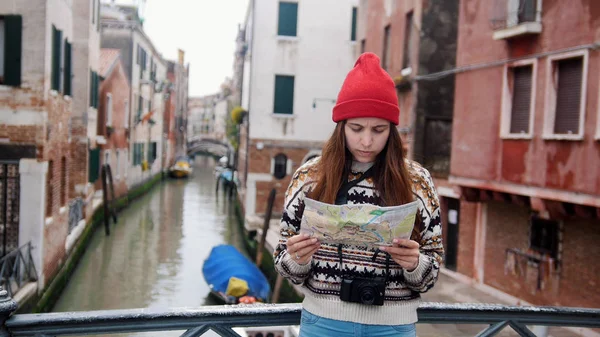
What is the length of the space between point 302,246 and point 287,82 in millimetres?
17745

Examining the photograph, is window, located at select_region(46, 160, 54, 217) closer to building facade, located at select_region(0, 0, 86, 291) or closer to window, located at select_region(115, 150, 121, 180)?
building facade, located at select_region(0, 0, 86, 291)

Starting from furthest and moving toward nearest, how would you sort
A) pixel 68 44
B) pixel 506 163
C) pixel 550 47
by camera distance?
pixel 68 44, pixel 506 163, pixel 550 47

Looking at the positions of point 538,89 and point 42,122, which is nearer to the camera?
point 538,89

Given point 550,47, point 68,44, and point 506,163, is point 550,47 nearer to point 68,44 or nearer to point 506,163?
point 506,163

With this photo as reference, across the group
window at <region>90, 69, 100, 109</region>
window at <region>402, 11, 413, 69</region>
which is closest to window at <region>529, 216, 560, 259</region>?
window at <region>402, 11, 413, 69</region>

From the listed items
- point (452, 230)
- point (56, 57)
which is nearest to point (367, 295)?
point (56, 57)

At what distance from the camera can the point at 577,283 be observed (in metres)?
8.05

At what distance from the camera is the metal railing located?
8352 mm

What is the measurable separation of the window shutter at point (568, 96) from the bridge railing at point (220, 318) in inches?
220

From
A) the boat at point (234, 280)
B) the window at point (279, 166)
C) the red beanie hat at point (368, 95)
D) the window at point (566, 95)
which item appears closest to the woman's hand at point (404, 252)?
the red beanie hat at point (368, 95)

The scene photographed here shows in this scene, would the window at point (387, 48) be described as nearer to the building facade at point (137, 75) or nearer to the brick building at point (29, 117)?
the brick building at point (29, 117)

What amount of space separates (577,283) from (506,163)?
6.18 feet

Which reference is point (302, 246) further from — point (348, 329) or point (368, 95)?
point (368, 95)

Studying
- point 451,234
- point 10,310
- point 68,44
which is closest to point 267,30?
point 68,44
